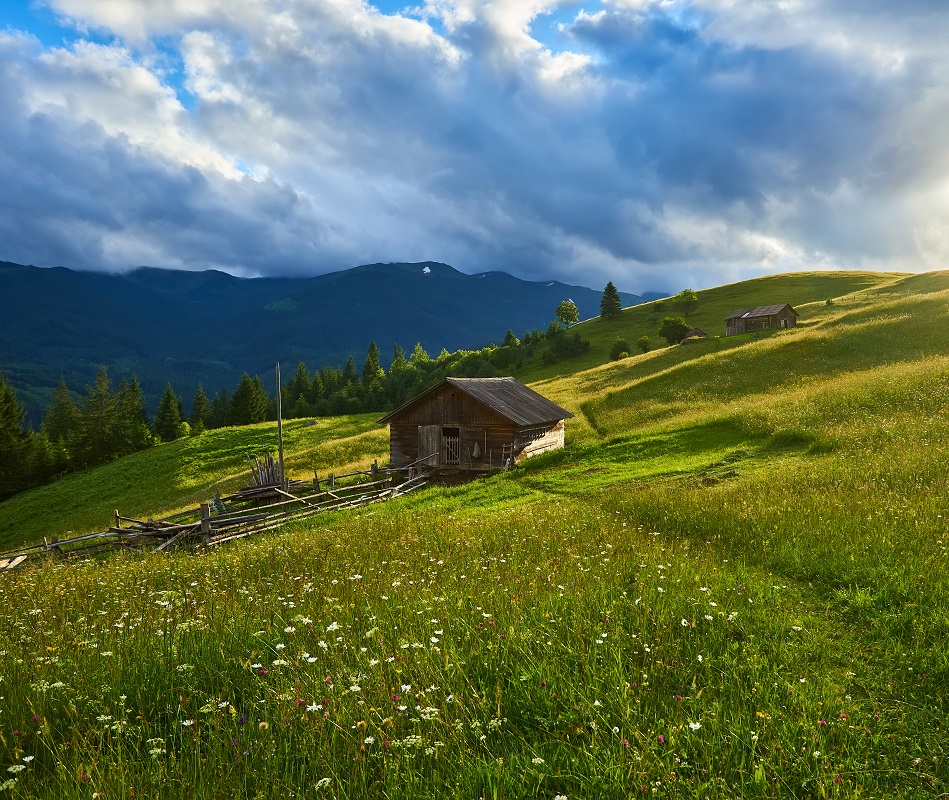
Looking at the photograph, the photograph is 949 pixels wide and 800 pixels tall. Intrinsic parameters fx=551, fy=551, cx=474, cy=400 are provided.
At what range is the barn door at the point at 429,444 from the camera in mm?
36219

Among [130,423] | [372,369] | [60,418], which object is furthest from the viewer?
[372,369]

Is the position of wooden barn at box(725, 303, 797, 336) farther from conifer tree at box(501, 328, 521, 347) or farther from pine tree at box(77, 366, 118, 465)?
pine tree at box(77, 366, 118, 465)

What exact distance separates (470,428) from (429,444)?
3126 mm

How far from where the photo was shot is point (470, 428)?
35594 millimetres

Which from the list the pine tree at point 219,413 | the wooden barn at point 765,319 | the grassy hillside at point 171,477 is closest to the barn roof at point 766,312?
the wooden barn at point 765,319

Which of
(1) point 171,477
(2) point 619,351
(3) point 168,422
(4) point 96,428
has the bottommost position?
(1) point 171,477

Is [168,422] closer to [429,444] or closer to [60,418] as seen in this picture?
[60,418]

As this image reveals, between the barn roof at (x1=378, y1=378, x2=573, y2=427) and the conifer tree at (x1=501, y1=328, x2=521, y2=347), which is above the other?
the conifer tree at (x1=501, y1=328, x2=521, y2=347)

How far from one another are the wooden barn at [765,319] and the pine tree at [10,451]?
96156 millimetres

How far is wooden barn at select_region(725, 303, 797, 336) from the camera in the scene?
78.4 m

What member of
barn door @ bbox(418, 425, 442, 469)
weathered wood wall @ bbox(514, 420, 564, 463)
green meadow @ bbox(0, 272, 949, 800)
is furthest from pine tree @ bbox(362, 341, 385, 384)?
green meadow @ bbox(0, 272, 949, 800)

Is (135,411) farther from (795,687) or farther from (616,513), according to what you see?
(795,687)

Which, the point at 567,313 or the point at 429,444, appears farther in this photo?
the point at 567,313

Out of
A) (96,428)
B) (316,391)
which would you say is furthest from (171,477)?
(316,391)
